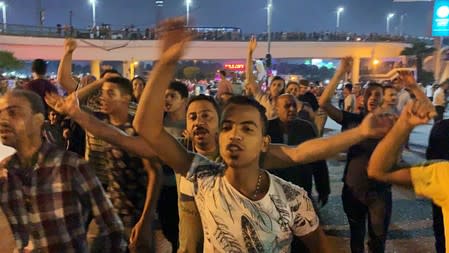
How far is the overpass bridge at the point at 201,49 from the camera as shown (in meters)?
50.0

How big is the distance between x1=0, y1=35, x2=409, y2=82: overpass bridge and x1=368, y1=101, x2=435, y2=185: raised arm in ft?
140

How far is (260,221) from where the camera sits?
7.46 ft

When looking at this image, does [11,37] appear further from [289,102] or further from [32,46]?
[289,102]

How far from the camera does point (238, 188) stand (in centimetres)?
239

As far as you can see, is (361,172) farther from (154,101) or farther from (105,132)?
(154,101)

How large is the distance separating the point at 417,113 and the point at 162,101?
128 centimetres

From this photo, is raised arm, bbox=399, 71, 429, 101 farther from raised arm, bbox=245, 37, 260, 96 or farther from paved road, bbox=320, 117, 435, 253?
raised arm, bbox=245, 37, 260, 96

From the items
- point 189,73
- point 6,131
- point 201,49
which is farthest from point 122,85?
point 189,73

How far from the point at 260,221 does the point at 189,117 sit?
1.38m

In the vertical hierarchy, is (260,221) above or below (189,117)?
below

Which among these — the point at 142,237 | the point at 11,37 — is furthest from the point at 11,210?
the point at 11,37

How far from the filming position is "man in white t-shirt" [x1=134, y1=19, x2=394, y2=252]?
229 cm

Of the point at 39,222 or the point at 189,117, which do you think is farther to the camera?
the point at 189,117

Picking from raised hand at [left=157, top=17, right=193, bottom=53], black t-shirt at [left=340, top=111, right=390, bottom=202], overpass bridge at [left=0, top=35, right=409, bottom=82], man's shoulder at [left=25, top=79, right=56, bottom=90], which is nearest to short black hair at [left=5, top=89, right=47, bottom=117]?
raised hand at [left=157, top=17, right=193, bottom=53]
